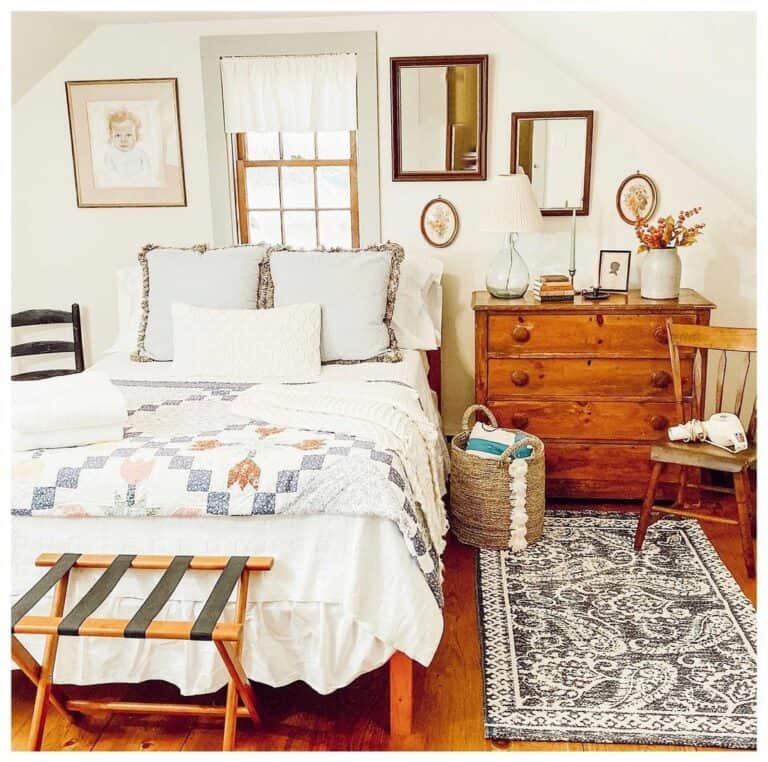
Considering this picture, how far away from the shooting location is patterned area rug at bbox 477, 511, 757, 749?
2.19 meters

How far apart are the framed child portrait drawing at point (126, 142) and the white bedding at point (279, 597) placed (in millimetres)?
2105

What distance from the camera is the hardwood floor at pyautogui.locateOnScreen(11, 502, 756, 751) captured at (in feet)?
7.04

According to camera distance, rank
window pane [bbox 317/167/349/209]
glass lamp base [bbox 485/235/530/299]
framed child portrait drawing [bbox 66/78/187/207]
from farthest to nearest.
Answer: window pane [bbox 317/167/349/209] → framed child portrait drawing [bbox 66/78/187/207] → glass lamp base [bbox 485/235/530/299]

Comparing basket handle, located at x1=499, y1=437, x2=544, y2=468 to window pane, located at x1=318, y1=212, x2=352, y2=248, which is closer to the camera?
basket handle, located at x1=499, y1=437, x2=544, y2=468

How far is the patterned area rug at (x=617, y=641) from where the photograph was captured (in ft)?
7.18

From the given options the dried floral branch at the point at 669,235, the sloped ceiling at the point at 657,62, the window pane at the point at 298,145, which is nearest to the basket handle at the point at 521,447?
the dried floral branch at the point at 669,235

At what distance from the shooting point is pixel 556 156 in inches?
146

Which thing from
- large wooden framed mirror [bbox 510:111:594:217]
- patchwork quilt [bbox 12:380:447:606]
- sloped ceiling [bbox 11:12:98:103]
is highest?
sloped ceiling [bbox 11:12:98:103]

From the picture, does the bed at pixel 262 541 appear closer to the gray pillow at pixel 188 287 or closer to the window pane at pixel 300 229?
the gray pillow at pixel 188 287

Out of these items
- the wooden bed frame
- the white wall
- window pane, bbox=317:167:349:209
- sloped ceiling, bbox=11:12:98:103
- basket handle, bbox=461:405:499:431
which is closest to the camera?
the wooden bed frame

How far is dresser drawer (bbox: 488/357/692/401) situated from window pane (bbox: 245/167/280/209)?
1317 mm

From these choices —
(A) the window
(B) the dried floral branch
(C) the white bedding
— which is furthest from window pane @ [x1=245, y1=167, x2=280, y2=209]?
(C) the white bedding

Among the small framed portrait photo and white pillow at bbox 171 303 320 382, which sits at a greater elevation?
the small framed portrait photo

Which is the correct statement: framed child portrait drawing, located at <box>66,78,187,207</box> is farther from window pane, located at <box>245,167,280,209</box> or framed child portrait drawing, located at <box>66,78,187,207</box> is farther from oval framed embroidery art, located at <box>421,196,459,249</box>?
oval framed embroidery art, located at <box>421,196,459,249</box>
